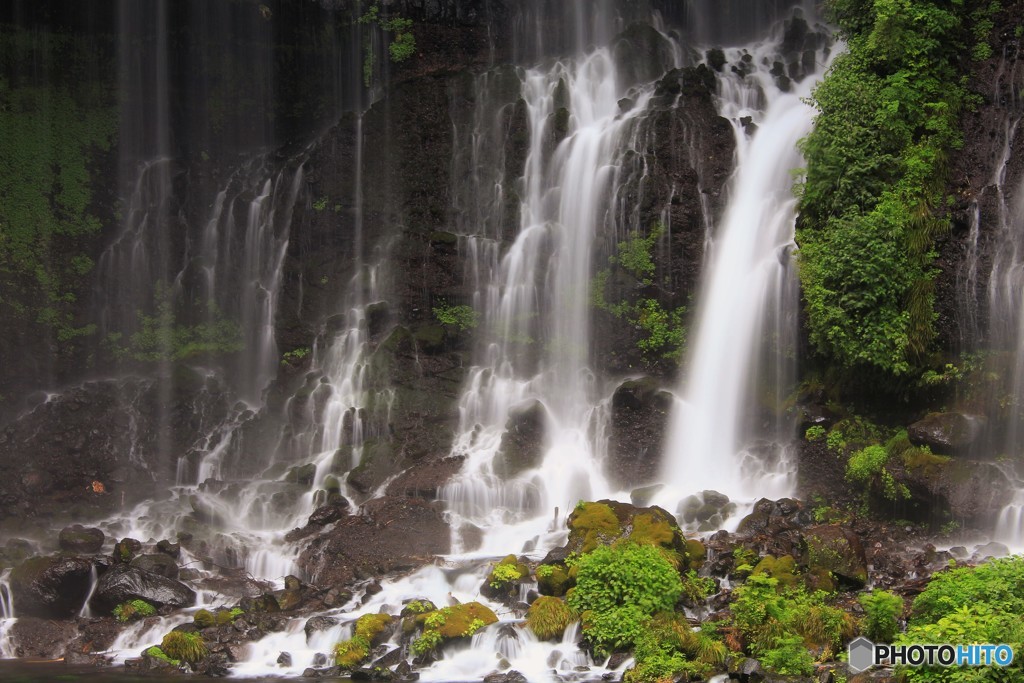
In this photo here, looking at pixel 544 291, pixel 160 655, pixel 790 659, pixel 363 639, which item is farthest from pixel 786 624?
pixel 544 291

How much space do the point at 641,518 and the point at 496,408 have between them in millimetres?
6505

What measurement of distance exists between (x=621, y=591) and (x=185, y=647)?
6.15m

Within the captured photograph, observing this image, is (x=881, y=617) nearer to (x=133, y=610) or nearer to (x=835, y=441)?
(x=835, y=441)

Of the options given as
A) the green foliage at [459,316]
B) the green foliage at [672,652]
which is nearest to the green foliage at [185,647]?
the green foliage at [672,652]

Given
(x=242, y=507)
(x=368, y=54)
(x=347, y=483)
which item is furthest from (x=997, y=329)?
(x=368, y=54)

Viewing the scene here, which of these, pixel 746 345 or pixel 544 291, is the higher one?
pixel 544 291

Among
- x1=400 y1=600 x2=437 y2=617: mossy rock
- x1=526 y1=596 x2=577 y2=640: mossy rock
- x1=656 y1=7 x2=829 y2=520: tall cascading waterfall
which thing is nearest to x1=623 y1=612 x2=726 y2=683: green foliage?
x1=526 y1=596 x2=577 y2=640: mossy rock

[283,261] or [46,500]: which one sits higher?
[283,261]

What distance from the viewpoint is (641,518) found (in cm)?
1454

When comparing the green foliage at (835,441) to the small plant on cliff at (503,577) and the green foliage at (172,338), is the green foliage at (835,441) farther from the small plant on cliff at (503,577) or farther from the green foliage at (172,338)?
the green foliage at (172,338)

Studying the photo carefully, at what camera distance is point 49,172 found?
2447cm

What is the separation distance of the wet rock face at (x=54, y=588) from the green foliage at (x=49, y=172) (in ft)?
30.7

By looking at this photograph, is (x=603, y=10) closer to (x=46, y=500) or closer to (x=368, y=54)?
(x=368, y=54)

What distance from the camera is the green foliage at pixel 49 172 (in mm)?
23594
